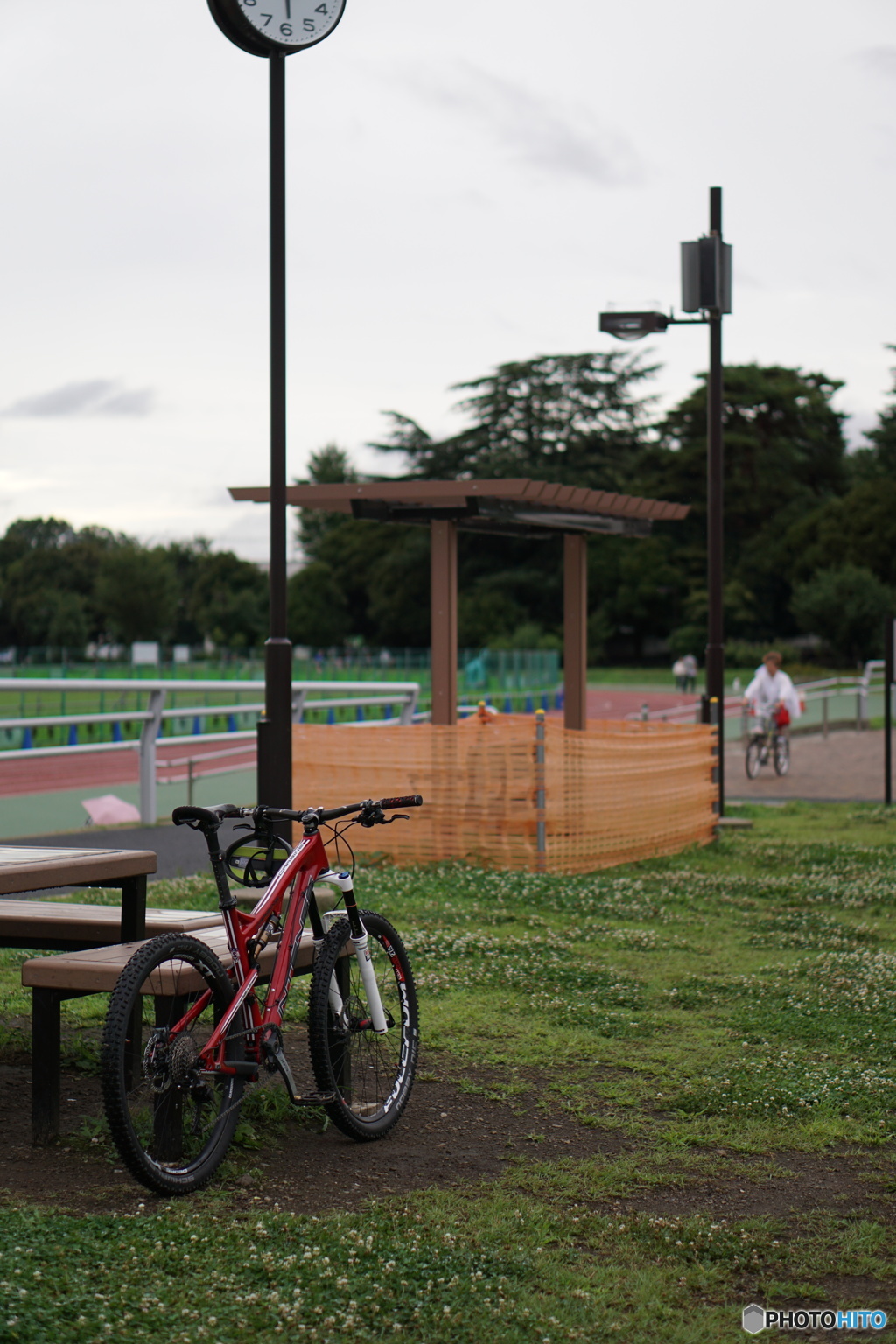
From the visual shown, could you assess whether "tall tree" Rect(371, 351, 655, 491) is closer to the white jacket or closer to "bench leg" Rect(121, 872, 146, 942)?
the white jacket

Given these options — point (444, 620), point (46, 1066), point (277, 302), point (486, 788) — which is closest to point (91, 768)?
point (444, 620)

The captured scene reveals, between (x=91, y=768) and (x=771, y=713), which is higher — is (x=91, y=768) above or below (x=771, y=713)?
below

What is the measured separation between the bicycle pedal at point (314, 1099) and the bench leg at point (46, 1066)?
720 mm

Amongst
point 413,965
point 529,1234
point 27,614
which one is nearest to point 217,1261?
point 529,1234

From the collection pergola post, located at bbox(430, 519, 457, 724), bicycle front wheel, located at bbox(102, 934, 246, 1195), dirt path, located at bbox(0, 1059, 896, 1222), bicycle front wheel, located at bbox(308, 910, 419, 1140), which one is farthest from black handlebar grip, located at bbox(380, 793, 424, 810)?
pergola post, located at bbox(430, 519, 457, 724)

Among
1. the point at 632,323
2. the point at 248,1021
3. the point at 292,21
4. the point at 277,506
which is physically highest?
the point at 632,323

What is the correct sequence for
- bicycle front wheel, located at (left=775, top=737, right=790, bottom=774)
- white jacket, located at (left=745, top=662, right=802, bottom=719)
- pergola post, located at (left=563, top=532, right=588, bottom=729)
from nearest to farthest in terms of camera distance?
pergola post, located at (left=563, top=532, right=588, bottom=729)
white jacket, located at (left=745, top=662, right=802, bottom=719)
bicycle front wheel, located at (left=775, top=737, right=790, bottom=774)

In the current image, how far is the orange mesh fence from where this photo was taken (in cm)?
1046

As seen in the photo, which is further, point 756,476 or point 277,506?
point 756,476

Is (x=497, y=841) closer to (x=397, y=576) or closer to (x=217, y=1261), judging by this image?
(x=217, y=1261)

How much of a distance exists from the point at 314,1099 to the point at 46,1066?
A: 803 mm

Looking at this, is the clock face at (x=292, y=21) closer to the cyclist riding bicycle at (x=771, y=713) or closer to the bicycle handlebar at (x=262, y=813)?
the bicycle handlebar at (x=262, y=813)

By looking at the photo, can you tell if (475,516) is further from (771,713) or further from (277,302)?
(771,713)

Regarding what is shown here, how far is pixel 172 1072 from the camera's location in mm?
4055
